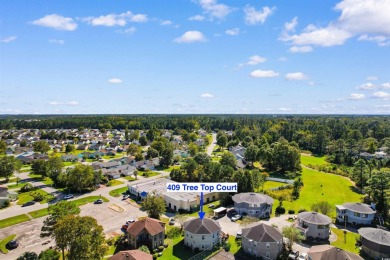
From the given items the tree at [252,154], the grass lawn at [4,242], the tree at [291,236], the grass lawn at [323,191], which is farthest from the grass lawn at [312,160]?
the grass lawn at [4,242]

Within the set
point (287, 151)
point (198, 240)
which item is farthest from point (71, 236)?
point (287, 151)

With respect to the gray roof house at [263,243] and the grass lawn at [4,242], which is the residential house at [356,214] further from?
the grass lawn at [4,242]

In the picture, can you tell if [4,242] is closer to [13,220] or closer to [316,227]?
[13,220]

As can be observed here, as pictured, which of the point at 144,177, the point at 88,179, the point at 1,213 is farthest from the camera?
the point at 144,177

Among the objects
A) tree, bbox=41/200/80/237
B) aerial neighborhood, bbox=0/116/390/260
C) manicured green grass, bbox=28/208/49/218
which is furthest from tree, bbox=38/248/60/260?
manicured green grass, bbox=28/208/49/218

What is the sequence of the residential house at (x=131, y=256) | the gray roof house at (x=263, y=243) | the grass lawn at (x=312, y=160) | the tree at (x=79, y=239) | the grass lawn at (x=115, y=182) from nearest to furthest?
the tree at (x=79, y=239) → the residential house at (x=131, y=256) → the gray roof house at (x=263, y=243) → the grass lawn at (x=115, y=182) → the grass lawn at (x=312, y=160)

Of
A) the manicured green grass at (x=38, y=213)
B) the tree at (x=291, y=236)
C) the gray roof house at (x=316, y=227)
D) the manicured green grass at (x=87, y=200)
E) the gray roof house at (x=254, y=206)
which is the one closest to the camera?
the tree at (x=291, y=236)

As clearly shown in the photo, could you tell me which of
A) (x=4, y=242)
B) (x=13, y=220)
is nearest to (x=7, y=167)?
(x=13, y=220)

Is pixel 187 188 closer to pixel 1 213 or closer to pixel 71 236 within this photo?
pixel 71 236
